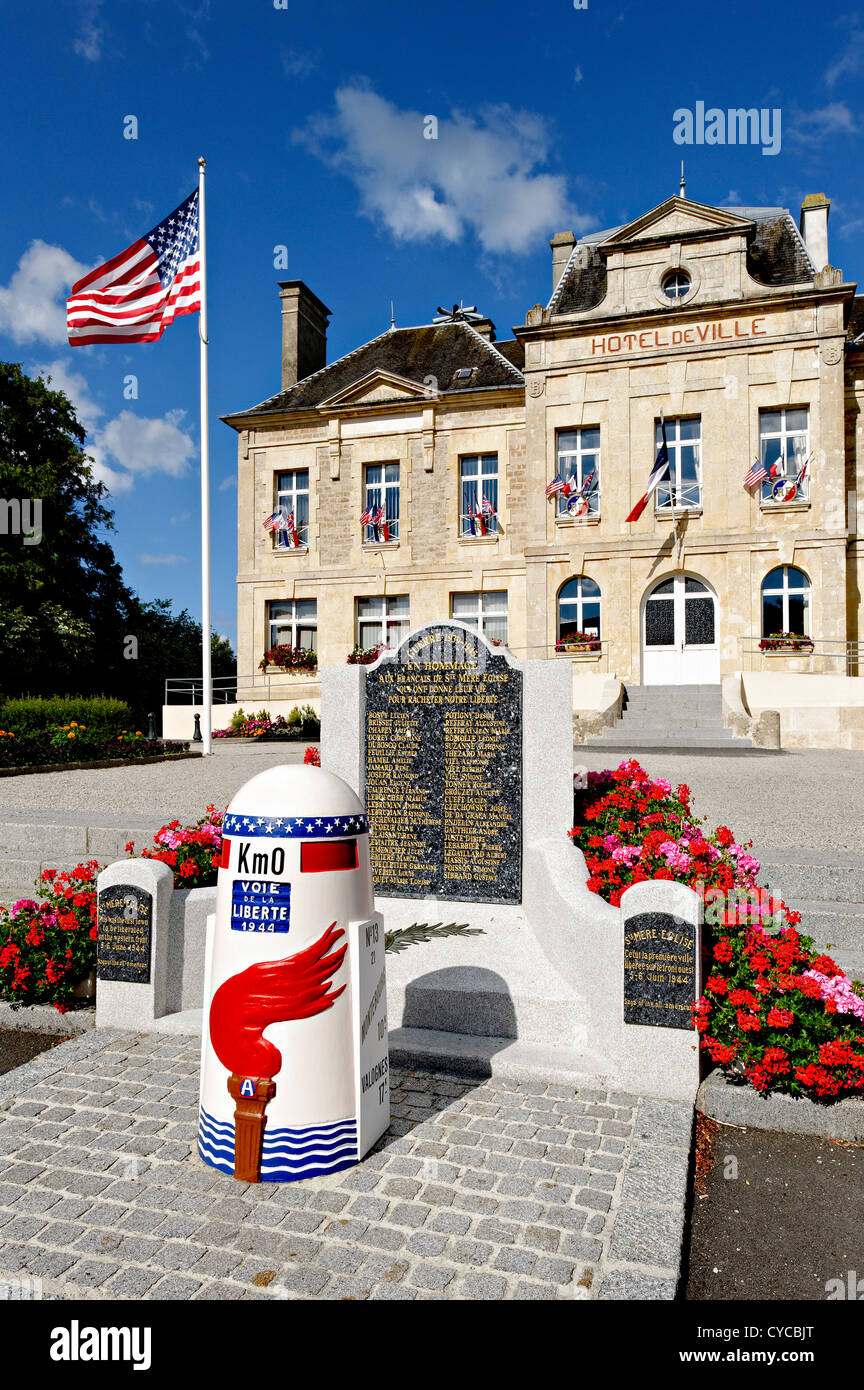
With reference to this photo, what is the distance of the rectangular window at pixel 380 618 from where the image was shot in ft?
90.4

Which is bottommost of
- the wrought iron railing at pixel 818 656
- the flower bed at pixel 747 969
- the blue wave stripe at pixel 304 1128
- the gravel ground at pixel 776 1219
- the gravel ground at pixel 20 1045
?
the gravel ground at pixel 20 1045

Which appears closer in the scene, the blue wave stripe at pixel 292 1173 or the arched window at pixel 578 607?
the blue wave stripe at pixel 292 1173

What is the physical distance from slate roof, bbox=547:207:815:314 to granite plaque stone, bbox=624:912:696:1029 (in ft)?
79.9

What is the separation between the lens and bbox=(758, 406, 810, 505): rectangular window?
23.2 metres

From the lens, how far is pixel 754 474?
23297 millimetres

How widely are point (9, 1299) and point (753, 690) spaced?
2078 centimetres

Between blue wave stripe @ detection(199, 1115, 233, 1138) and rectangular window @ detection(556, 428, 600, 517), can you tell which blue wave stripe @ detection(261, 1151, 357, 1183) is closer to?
blue wave stripe @ detection(199, 1115, 233, 1138)

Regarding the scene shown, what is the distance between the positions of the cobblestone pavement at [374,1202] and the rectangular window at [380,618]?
23.4 m

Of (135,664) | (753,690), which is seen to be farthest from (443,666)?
(135,664)

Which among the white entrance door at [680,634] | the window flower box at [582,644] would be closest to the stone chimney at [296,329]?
the window flower box at [582,644]

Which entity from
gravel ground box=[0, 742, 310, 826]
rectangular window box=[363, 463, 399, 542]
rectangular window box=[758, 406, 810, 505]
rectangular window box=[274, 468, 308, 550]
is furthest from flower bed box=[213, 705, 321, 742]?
rectangular window box=[758, 406, 810, 505]

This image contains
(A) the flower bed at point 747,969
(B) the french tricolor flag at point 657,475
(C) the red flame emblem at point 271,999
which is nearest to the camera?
(C) the red flame emblem at point 271,999

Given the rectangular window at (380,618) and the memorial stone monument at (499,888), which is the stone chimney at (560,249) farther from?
the memorial stone monument at (499,888)

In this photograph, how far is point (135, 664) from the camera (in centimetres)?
3725
